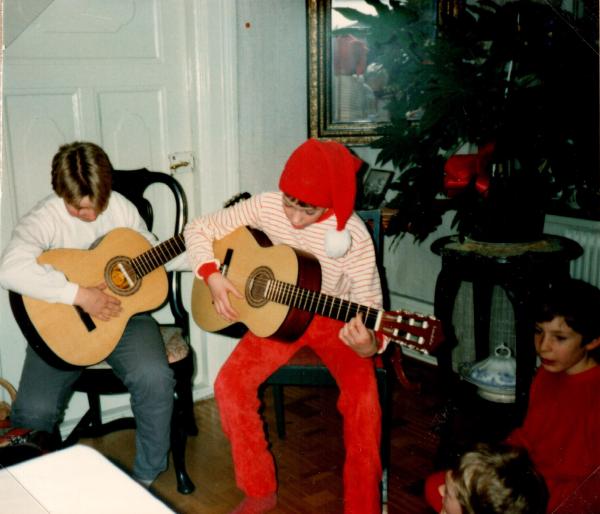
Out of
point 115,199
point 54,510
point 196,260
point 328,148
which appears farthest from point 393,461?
point 54,510

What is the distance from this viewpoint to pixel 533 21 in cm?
175

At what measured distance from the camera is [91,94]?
2182 mm

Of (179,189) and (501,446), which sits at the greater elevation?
(179,189)

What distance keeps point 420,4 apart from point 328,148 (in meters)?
0.98

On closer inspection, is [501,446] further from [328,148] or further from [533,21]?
[533,21]

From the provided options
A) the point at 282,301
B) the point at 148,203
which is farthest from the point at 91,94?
the point at 282,301

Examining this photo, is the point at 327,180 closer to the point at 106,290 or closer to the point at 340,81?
the point at 106,290

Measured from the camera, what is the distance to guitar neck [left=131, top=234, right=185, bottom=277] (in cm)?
195

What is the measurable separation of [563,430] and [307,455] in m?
0.95

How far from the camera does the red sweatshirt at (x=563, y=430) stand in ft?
5.06

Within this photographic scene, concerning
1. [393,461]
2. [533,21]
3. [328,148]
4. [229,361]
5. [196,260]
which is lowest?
[393,461]

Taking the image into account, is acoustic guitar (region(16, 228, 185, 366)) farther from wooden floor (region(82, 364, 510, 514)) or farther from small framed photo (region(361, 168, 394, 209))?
small framed photo (region(361, 168, 394, 209))

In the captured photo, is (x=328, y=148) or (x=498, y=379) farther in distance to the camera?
(x=498, y=379)

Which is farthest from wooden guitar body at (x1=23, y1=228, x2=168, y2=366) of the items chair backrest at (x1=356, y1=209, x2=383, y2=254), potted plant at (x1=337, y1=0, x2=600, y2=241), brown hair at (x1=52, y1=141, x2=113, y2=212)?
potted plant at (x1=337, y1=0, x2=600, y2=241)
